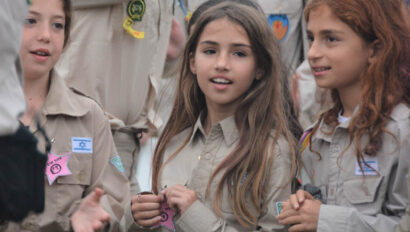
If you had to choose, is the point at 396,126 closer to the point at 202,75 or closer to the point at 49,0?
the point at 202,75

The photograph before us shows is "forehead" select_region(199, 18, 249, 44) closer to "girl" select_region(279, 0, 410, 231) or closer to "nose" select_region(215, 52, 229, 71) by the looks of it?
"nose" select_region(215, 52, 229, 71)

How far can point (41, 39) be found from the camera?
3.63 m

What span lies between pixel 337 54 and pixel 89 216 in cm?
135

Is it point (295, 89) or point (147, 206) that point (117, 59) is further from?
point (147, 206)

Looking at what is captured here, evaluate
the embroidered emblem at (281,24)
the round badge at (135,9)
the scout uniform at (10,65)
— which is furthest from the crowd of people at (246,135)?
the scout uniform at (10,65)

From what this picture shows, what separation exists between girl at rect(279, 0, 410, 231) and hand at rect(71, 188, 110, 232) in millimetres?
767

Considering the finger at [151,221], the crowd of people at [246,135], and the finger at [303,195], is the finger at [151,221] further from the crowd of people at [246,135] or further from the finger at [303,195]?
the finger at [303,195]

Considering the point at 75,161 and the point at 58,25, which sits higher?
the point at 58,25

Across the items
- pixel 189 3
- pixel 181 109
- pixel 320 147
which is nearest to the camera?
pixel 320 147

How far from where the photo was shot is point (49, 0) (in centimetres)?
372

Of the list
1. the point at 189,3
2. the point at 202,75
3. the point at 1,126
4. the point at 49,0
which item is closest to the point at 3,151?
the point at 1,126

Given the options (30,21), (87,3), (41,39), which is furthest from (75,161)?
(87,3)

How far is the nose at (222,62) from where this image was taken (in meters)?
3.45

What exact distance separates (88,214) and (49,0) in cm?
123
